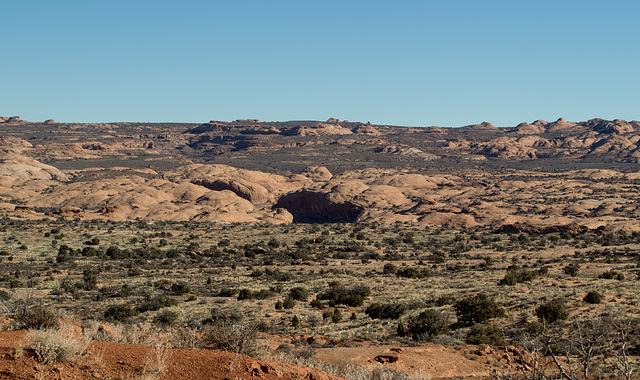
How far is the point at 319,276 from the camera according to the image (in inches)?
1284

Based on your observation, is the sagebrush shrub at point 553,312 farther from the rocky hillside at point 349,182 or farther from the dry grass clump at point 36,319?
the rocky hillside at point 349,182

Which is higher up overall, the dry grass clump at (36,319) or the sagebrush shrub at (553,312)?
the dry grass clump at (36,319)

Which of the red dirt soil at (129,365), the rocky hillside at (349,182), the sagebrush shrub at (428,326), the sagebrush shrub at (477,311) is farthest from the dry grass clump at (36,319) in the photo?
the rocky hillside at (349,182)

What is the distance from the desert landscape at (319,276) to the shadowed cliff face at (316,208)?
39cm

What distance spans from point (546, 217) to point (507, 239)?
50.9 ft

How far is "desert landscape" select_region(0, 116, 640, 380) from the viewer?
33.7 feet

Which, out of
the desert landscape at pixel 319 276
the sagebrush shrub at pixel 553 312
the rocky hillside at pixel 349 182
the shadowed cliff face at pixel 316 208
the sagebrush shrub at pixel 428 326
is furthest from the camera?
the shadowed cliff face at pixel 316 208

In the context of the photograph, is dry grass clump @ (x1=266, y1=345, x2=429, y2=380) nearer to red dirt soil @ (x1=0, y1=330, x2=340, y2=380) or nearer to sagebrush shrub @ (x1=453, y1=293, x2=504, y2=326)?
red dirt soil @ (x1=0, y1=330, x2=340, y2=380)

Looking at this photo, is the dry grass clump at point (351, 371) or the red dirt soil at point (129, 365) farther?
the dry grass clump at point (351, 371)

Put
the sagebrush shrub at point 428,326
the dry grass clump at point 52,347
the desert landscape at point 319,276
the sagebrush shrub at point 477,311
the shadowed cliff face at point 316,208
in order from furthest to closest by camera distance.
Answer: the shadowed cliff face at point 316,208, the sagebrush shrub at point 477,311, the sagebrush shrub at point 428,326, the desert landscape at point 319,276, the dry grass clump at point 52,347

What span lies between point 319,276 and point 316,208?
183 ft

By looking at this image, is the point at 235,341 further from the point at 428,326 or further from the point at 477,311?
the point at 477,311

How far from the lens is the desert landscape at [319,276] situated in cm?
1026

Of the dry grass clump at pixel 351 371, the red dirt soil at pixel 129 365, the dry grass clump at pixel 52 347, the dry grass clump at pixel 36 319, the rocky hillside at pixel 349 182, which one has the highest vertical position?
the dry grass clump at pixel 52 347
